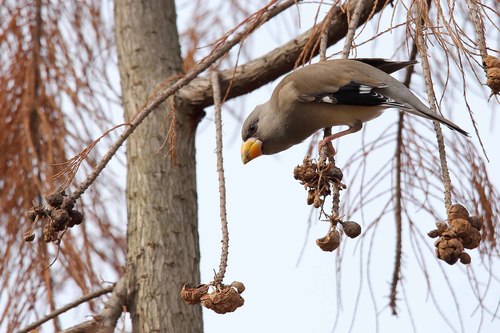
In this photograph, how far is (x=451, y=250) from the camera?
1884 millimetres

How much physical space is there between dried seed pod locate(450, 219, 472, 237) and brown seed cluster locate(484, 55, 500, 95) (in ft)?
1.04

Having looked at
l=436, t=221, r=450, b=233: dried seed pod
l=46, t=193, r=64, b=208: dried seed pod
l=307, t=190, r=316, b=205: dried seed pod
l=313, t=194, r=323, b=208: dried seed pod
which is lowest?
l=436, t=221, r=450, b=233: dried seed pod

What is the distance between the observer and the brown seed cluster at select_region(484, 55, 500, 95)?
1.94 m

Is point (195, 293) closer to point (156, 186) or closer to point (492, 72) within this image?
point (492, 72)

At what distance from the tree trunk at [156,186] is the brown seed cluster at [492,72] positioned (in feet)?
5.24

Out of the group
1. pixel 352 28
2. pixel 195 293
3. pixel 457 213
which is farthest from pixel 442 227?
pixel 352 28

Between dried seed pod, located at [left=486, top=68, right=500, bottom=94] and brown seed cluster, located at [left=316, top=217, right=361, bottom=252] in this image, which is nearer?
dried seed pod, located at [left=486, top=68, right=500, bottom=94]

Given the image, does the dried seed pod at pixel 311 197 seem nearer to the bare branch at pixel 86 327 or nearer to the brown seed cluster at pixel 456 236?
the brown seed cluster at pixel 456 236

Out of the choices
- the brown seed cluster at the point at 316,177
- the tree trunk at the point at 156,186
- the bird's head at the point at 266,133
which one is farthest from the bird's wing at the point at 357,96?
the tree trunk at the point at 156,186

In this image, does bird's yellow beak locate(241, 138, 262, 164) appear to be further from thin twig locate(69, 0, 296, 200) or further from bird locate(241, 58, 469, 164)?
thin twig locate(69, 0, 296, 200)

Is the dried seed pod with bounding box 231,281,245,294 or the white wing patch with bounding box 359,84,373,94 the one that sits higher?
the white wing patch with bounding box 359,84,373,94

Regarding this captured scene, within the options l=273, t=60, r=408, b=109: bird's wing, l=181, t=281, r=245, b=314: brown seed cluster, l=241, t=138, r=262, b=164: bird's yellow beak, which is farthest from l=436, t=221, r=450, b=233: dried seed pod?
Answer: l=241, t=138, r=262, b=164: bird's yellow beak

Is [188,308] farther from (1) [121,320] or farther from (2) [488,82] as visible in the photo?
(2) [488,82]

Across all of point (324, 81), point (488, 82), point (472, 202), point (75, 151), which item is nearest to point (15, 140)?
point (75, 151)
